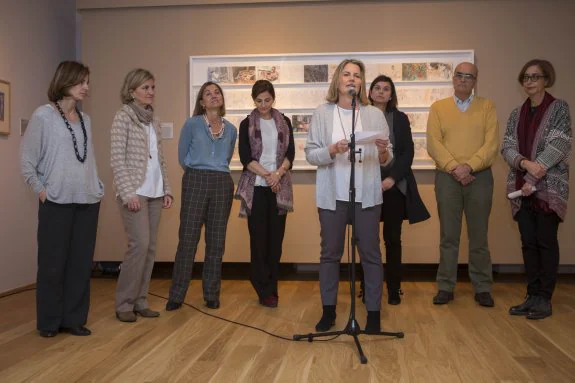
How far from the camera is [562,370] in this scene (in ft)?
9.82

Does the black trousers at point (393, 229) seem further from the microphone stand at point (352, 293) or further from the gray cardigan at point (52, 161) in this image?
the gray cardigan at point (52, 161)

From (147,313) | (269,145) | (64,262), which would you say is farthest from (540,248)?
(64,262)

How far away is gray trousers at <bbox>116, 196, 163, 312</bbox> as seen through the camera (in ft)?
Answer: 13.3

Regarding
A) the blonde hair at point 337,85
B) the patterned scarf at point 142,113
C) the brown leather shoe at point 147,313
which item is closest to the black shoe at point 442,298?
the blonde hair at point 337,85

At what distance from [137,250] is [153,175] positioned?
493 millimetres

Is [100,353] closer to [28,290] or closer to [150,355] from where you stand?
[150,355]

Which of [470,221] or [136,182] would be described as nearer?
[136,182]

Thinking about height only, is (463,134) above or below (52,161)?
above

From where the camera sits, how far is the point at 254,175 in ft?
15.1

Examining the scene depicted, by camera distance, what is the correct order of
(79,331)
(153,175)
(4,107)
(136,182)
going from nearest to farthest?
(79,331)
(136,182)
(153,175)
(4,107)

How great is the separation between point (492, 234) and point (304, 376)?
3.57 metres

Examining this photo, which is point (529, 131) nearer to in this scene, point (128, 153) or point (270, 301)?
point (270, 301)

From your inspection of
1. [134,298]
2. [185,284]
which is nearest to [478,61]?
[185,284]

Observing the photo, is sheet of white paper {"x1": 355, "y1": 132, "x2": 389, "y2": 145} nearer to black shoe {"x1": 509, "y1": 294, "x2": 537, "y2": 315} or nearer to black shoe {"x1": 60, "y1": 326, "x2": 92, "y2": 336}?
black shoe {"x1": 509, "y1": 294, "x2": 537, "y2": 315}
